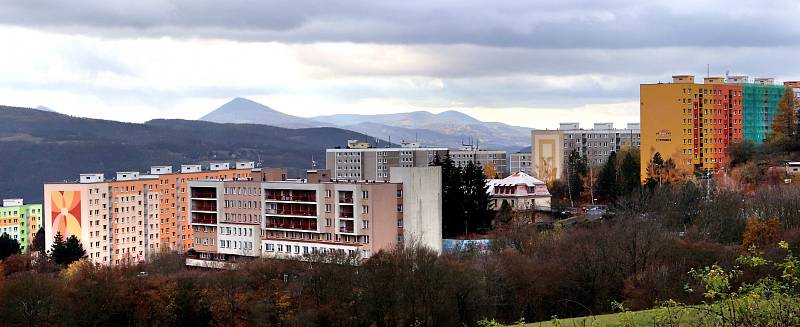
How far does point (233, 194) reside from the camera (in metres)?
50.3

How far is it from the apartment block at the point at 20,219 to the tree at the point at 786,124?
67.6 meters

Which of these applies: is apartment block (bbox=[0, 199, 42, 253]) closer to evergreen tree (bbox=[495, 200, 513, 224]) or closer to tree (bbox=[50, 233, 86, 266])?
tree (bbox=[50, 233, 86, 266])

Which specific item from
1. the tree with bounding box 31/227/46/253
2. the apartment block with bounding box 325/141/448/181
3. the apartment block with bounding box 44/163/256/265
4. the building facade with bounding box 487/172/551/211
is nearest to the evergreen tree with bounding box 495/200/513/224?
the building facade with bounding box 487/172/551/211

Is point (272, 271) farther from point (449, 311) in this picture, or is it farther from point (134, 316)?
point (449, 311)

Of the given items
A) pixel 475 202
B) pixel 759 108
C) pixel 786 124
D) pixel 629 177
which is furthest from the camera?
pixel 759 108

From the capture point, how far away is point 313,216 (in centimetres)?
4697

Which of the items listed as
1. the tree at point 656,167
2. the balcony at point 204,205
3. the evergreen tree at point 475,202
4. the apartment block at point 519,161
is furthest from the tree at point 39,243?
the apartment block at point 519,161

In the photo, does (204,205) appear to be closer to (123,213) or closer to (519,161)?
(123,213)

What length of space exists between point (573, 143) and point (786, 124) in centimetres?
4402

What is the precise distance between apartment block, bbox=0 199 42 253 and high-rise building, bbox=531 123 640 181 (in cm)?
4912

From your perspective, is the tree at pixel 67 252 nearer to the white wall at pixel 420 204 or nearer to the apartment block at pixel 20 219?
the white wall at pixel 420 204

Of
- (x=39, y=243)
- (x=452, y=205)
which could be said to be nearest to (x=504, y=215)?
(x=452, y=205)

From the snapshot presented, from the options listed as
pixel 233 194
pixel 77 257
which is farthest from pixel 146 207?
pixel 233 194

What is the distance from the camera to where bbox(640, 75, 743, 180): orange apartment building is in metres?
67.4
